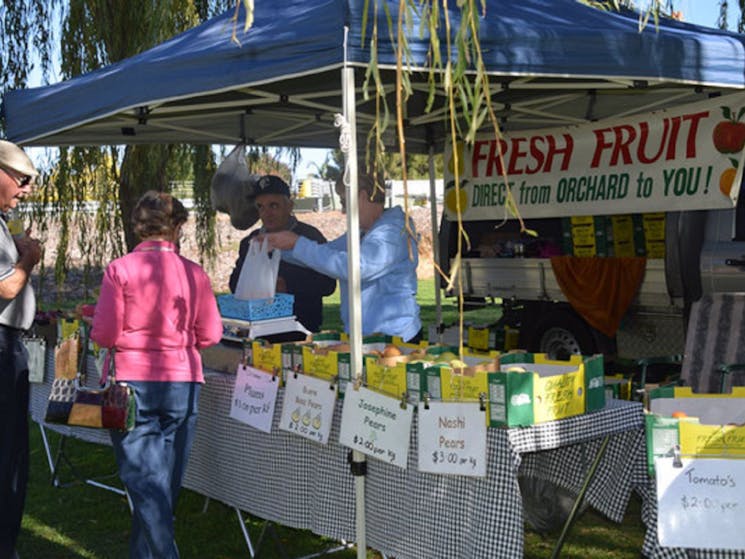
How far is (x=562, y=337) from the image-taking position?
348 inches

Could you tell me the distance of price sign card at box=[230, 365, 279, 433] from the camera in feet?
13.7

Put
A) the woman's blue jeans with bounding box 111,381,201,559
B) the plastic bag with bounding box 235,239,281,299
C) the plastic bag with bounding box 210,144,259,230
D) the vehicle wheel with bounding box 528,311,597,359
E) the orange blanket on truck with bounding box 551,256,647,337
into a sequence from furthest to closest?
the vehicle wheel with bounding box 528,311,597,359
the orange blanket on truck with bounding box 551,256,647,337
the plastic bag with bounding box 210,144,259,230
the plastic bag with bounding box 235,239,281,299
the woman's blue jeans with bounding box 111,381,201,559

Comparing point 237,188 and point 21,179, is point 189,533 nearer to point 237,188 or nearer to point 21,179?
point 21,179

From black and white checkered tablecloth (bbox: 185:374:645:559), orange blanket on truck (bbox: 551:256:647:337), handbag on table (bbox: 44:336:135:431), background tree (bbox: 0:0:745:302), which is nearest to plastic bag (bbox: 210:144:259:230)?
background tree (bbox: 0:0:745:302)

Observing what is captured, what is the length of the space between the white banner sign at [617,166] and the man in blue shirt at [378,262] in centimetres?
91

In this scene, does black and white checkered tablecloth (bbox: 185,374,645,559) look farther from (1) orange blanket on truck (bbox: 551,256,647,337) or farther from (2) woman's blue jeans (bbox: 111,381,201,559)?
(1) orange blanket on truck (bbox: 551,256,647,337)

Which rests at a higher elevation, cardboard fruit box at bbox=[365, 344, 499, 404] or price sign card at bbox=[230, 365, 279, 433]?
cardboard fruit box at bbox=[365, 344, 499, 404]

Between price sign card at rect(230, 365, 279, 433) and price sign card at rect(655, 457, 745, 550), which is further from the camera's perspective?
price sign card at rect(230, 365, 279, 433)

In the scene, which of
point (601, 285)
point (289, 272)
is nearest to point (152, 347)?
point (289, 272)

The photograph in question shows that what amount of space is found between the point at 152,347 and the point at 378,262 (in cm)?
116

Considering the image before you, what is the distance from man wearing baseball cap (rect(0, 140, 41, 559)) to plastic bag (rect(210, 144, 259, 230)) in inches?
118

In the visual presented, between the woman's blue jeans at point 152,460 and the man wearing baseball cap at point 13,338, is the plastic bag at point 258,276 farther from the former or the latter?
the man wearing baseball cap at point 13,338

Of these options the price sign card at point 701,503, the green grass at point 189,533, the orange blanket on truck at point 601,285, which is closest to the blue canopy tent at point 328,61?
the price sign card at point 701,503

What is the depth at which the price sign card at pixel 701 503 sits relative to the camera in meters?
2.73
